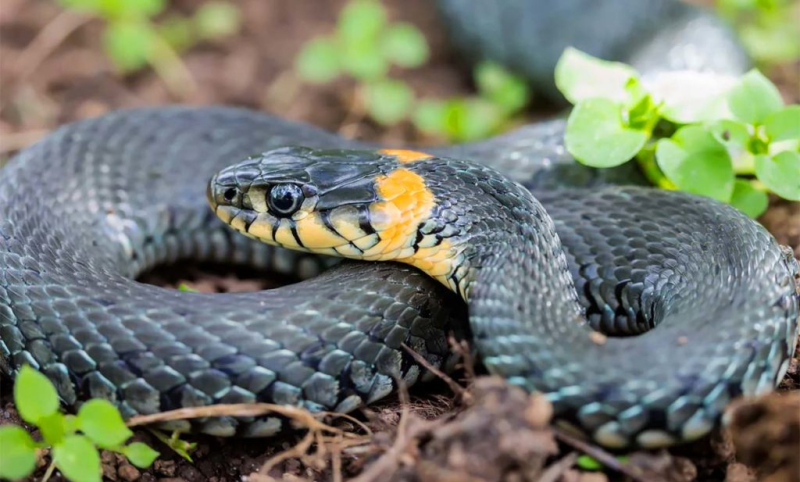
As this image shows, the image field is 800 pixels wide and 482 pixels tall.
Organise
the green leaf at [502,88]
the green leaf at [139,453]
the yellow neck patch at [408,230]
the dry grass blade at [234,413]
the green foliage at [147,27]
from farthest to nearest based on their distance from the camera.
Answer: the green leaf at [502,88]
the green foliage at [147,27]
the yellow neck patch at [408,230]
the dry grass blade at [234,413]
the green leaf at [139,453]

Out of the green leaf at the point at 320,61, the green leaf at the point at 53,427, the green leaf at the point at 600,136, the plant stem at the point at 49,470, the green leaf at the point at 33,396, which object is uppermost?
the green leaf at the point at 320,61

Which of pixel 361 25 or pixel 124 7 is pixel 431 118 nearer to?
pixel 361 25

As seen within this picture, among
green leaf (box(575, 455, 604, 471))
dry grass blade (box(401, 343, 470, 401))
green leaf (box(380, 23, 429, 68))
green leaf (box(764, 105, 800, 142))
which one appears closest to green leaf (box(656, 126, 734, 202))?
green leaf (box(764, 105, 800, 142))

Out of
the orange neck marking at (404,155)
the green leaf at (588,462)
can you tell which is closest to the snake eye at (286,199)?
the orange neck marking at (404,155)

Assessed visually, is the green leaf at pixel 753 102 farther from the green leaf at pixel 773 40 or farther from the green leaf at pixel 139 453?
the green leaf at pixel 139 453

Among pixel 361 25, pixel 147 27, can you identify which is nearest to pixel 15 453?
pixel 361 25

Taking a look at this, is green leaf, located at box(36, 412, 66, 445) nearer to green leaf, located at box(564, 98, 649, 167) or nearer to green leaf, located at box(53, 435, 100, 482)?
green leaf, located at box(53, 435, 100, 482)

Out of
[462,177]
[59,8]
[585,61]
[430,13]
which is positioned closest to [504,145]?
[585,61]
